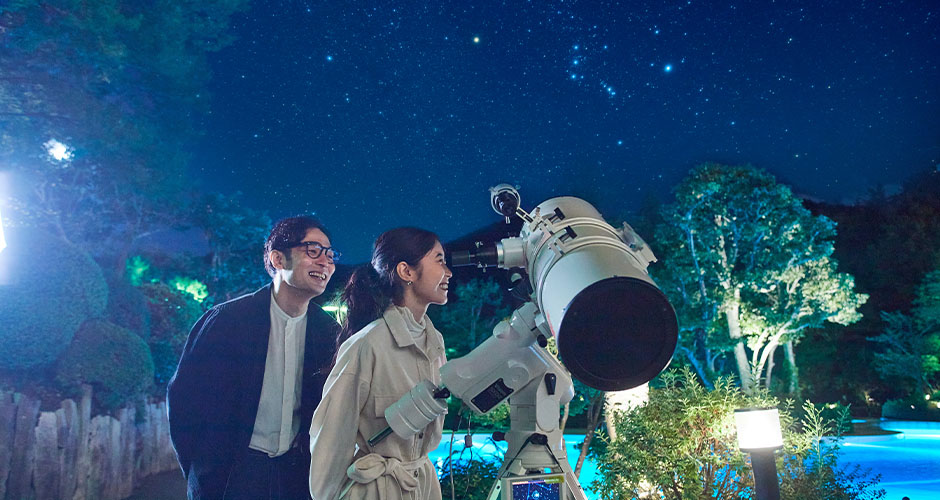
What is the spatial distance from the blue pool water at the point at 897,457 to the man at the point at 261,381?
244 centimetres

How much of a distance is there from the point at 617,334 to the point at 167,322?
427 inches

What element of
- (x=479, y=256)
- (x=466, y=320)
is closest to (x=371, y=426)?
(x=479, y=256)

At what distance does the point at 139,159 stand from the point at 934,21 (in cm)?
1648

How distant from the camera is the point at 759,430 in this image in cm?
248

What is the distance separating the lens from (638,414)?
3.19m

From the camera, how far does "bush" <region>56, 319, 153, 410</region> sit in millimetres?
7223

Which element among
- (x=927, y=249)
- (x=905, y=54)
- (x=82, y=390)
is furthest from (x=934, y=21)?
(x=82, y=390)

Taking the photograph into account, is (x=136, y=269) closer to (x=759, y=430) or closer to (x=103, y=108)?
(x=103, y=108)

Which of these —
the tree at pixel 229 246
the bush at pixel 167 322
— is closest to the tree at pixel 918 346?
the tree at pixel 229 246

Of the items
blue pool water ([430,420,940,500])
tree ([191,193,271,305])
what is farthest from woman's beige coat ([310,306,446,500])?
tree ([191,193,271,305])

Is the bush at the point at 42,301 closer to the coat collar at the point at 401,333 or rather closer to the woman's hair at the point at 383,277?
the woman's hair at the point at 383,277

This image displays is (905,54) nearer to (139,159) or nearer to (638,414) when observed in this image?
(638,414)

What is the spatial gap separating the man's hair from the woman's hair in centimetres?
61

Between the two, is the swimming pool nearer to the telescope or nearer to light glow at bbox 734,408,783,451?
light glow at bbox 734,408,783,451
